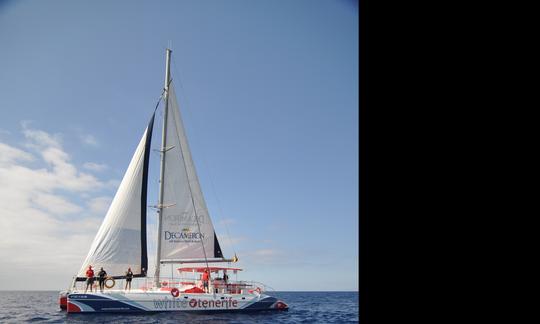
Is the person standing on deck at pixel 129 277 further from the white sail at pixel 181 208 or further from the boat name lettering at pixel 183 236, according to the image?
the boat name lettering at pixel 183 236

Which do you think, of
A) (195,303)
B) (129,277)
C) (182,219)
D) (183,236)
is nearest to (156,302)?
(195,303)

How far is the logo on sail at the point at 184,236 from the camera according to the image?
21.7 metres

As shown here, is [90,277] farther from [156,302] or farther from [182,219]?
[182,219]

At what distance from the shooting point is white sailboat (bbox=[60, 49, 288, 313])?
1830 centimetres

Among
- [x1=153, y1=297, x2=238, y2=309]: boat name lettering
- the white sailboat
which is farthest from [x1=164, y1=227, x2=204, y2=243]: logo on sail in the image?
[x1=153, y1=297, x2=238, y2=309]: boat name lettering

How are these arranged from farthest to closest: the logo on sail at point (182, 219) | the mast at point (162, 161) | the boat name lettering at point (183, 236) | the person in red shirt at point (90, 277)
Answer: the logo on sail at point (182, 219), the boat name lettering at point (183, 236), the mast at point (162, 161), the person in red shirt at point (90, 277)

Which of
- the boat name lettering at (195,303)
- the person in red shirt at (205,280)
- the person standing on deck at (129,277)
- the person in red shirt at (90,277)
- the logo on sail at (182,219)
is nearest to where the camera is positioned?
the boat name lettering at (195,303)

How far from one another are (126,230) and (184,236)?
9.91 ft

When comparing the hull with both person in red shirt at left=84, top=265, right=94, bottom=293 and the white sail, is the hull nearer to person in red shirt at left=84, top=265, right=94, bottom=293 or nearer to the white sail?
person in red shirt at left=84, top=265, right=94, bottom=293

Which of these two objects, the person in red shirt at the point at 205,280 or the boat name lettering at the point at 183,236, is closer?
the person in red shirt at the point at 205,280

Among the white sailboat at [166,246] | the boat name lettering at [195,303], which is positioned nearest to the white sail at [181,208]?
the white sailboat at [166,246]

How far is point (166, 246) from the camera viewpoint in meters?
21.5
